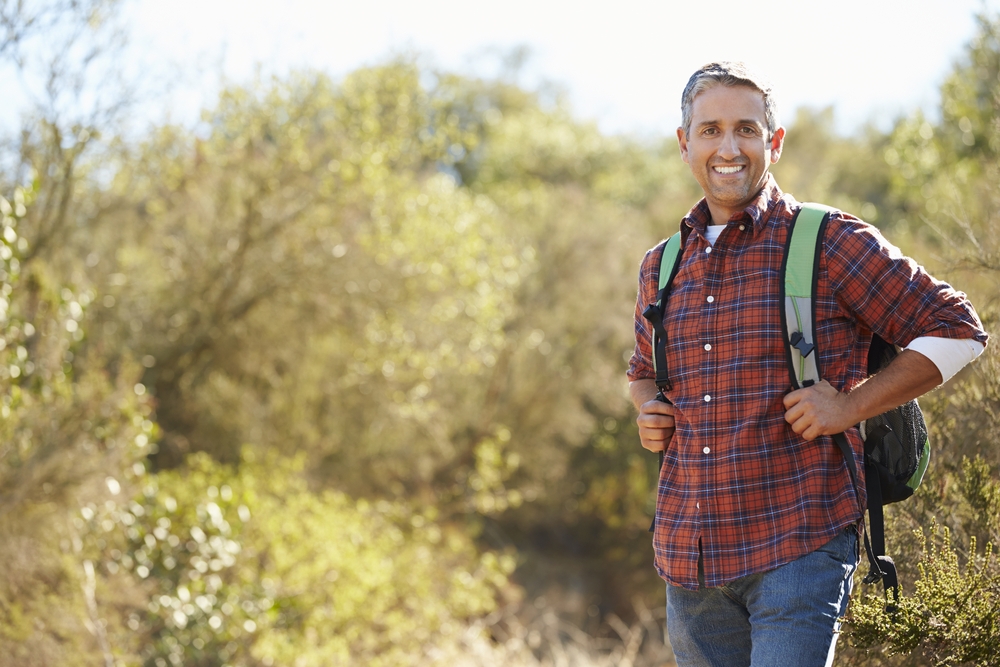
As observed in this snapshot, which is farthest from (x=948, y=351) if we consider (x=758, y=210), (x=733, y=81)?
(x=733, y=81)

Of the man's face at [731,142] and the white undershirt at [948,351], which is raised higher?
the man's face at [731,142]

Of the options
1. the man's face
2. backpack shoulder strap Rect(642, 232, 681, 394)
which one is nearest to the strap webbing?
backpack shoulder strap Rect(642, 232, 681, 394)

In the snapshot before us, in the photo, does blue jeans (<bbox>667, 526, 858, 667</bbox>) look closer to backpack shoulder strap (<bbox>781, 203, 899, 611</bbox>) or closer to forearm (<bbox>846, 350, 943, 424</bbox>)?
backpack shoulder strap (<bbox>781, 203, 899, 611</bbox>)

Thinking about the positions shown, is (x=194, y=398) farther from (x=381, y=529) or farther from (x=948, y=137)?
(x=948, y=137)

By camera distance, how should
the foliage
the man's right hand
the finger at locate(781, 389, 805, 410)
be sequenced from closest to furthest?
the finger at locate(781, 389, 805, 410), the man's right hand, the foliage

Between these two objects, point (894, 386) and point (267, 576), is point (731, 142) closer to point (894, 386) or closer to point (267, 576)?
point (894, 386)

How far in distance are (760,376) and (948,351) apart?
0.41m

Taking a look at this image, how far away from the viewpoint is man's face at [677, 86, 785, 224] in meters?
2.19

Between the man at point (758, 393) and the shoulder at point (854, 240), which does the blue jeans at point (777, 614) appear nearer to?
the man at point (758, 393)

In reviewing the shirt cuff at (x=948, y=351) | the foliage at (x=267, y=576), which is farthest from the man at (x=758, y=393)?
the foliage at (x=267, y=576)

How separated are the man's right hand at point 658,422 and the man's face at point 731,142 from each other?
538 millimetres

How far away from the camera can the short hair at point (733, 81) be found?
2.18m

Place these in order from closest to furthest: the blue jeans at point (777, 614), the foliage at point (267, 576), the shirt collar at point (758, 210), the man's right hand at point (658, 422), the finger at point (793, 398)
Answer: the blue jeans at point (777, 614)
the finger at point (793, 398)
the shirt collar at point (758, 210)
the man's right hand at point (658, 422)
the foliage at point (267, 576)

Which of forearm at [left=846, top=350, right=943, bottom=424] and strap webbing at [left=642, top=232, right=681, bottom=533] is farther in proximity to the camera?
strap webbing at [left=642, top=232, right=681, bottom=533]
